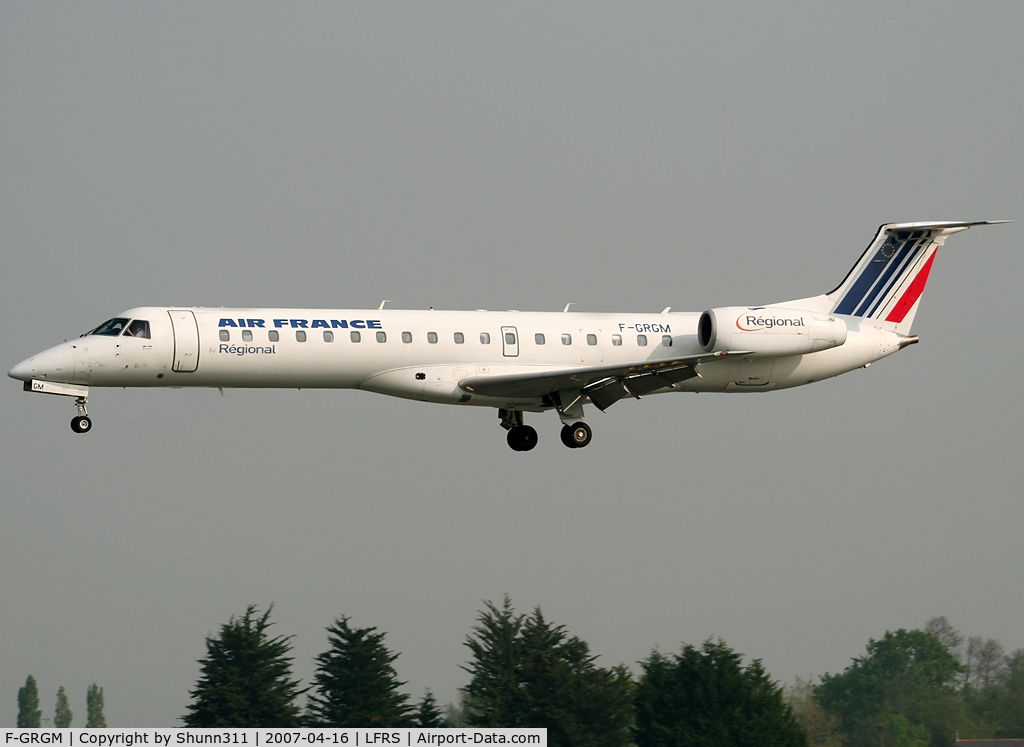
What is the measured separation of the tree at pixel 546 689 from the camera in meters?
52.2

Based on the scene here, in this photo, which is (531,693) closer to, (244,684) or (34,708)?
(244,684)

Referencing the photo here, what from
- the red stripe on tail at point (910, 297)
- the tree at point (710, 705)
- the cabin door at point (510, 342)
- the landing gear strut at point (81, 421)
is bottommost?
the tree at point (710, 705)

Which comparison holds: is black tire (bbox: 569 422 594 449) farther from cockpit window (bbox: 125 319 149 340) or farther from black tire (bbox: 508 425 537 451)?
cockpit window (bbox: 125 319 149 340)

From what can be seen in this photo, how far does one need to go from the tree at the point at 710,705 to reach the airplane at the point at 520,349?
68.3 ft

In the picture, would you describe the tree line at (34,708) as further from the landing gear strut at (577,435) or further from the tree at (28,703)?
the landing gear strut at (577,435)

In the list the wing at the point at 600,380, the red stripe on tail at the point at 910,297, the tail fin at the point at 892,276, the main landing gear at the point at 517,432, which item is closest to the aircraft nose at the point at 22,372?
the wing at the point at 600,380

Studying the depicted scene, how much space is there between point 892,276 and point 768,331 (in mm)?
5407

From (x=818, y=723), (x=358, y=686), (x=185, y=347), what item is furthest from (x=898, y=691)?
(x=185, y=347)

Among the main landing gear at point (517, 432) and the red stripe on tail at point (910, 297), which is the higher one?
the red stripe on tail at point (910, 297)

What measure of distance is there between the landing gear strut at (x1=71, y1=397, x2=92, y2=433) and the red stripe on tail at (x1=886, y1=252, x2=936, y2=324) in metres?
20.5

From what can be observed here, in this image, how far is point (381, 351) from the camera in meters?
31.9

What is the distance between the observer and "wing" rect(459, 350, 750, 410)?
31938 millimetres

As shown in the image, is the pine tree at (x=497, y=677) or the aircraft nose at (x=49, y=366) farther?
the pine tree at (x=497, y=677)

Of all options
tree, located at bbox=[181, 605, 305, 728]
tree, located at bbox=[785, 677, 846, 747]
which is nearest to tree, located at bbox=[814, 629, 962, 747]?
tree, located at bbox=[785, 677, 846, 747]
